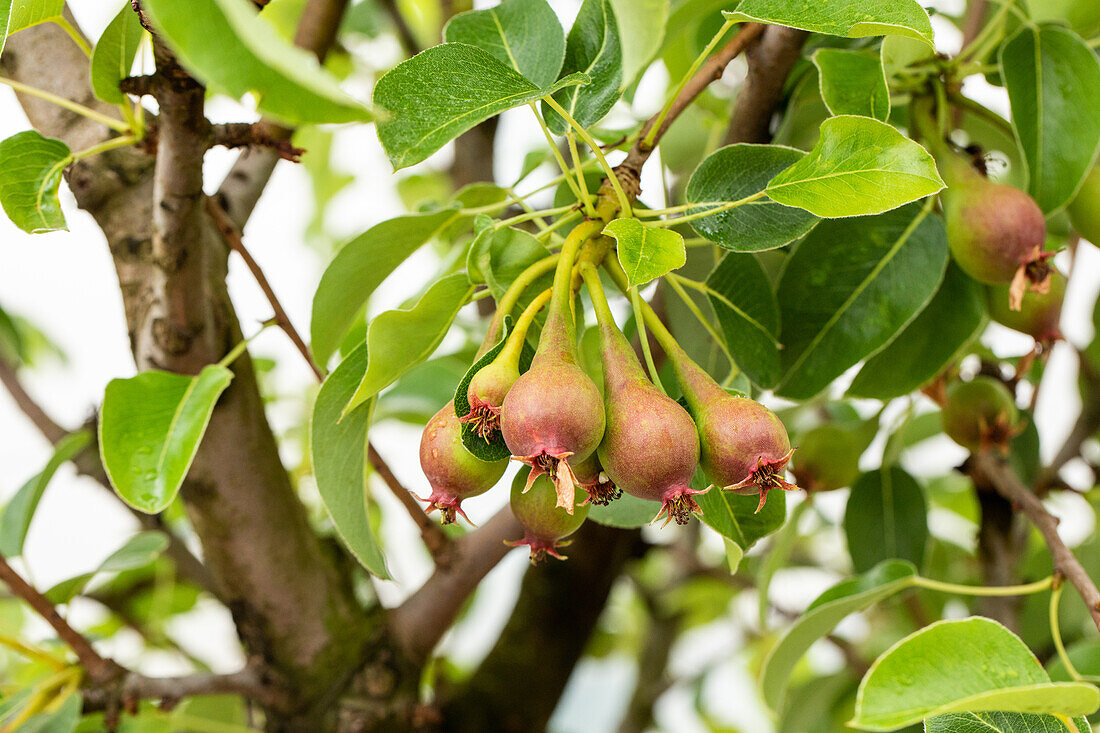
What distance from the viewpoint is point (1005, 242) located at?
0.41 m

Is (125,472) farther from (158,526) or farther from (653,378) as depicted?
(158,526)

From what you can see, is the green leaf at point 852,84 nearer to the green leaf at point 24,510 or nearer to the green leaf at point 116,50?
the green leaf at point 116,50

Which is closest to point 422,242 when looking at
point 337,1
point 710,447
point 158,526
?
point 710,447

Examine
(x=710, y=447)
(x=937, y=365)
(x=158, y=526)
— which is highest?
(x=710, y=447)

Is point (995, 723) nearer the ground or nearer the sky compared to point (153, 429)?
→ nearer the ground

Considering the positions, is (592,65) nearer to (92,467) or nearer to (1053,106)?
(1053,106)

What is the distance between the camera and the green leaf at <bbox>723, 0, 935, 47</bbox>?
30cm

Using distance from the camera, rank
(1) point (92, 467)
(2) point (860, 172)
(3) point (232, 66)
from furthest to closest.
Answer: (1) point (92, 467) → (2) point (860, 172) → (3) point (232, 66)

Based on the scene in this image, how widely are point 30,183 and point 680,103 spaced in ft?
1.05

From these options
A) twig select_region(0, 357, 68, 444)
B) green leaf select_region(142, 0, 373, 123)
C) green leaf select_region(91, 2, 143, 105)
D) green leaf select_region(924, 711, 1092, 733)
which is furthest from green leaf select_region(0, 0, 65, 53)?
twig select_region(0, 357, 68, 444)

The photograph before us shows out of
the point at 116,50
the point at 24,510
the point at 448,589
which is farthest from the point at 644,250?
A: the point at 24,510

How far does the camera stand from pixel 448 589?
672mm

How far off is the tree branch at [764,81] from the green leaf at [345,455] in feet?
0.95

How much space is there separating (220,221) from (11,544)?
337 millimetres
